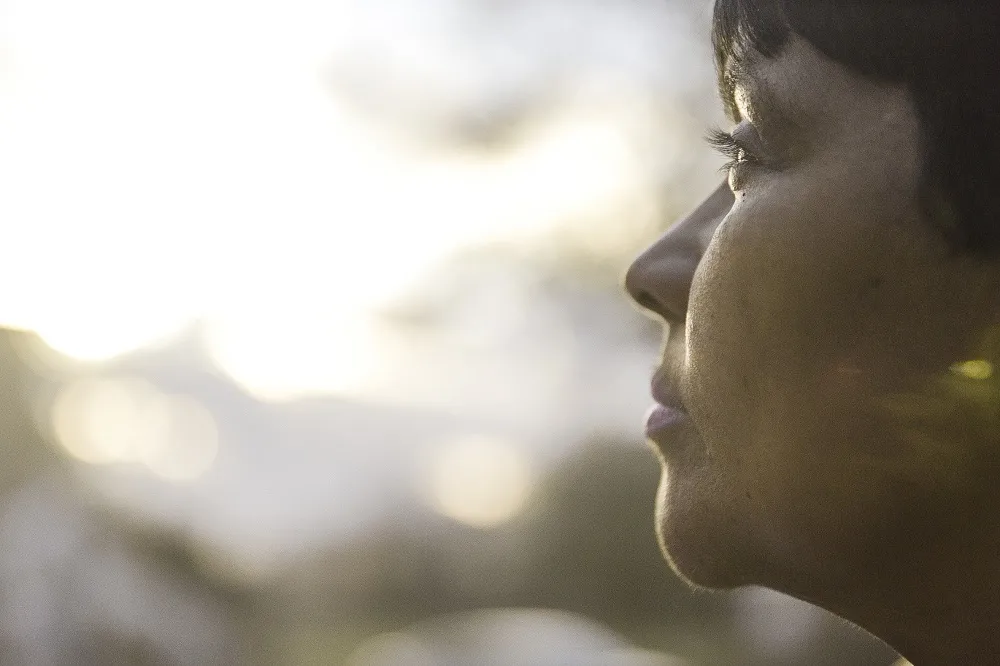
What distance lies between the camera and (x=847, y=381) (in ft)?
1.79

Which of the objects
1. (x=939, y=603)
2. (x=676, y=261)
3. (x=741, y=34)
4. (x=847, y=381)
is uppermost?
(x=741, y=34)

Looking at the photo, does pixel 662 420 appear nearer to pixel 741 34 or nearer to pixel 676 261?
pixel 676 261

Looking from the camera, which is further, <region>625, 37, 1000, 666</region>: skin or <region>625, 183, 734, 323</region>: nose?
<region>625, 183, 734, 323</region>: nose

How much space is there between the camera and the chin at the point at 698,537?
600mm

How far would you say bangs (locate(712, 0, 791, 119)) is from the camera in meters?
0.60

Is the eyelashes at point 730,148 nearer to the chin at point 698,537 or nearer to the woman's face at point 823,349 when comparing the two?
the woman's face at point 823,349

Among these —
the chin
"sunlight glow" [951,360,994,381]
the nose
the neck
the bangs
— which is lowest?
the neck

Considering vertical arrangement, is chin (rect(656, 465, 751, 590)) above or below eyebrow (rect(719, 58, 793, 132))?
below

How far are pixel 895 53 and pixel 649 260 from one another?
0.22 metres

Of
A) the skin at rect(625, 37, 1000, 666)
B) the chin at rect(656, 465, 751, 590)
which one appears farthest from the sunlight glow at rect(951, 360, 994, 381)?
the chin at rect(656, 465, 751, 590)

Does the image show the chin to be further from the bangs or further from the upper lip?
the bangs

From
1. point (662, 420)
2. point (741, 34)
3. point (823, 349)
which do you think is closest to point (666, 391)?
point (662, 420)

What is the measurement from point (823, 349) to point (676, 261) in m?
0.15

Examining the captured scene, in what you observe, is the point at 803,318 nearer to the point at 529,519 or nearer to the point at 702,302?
the point at 702,302
